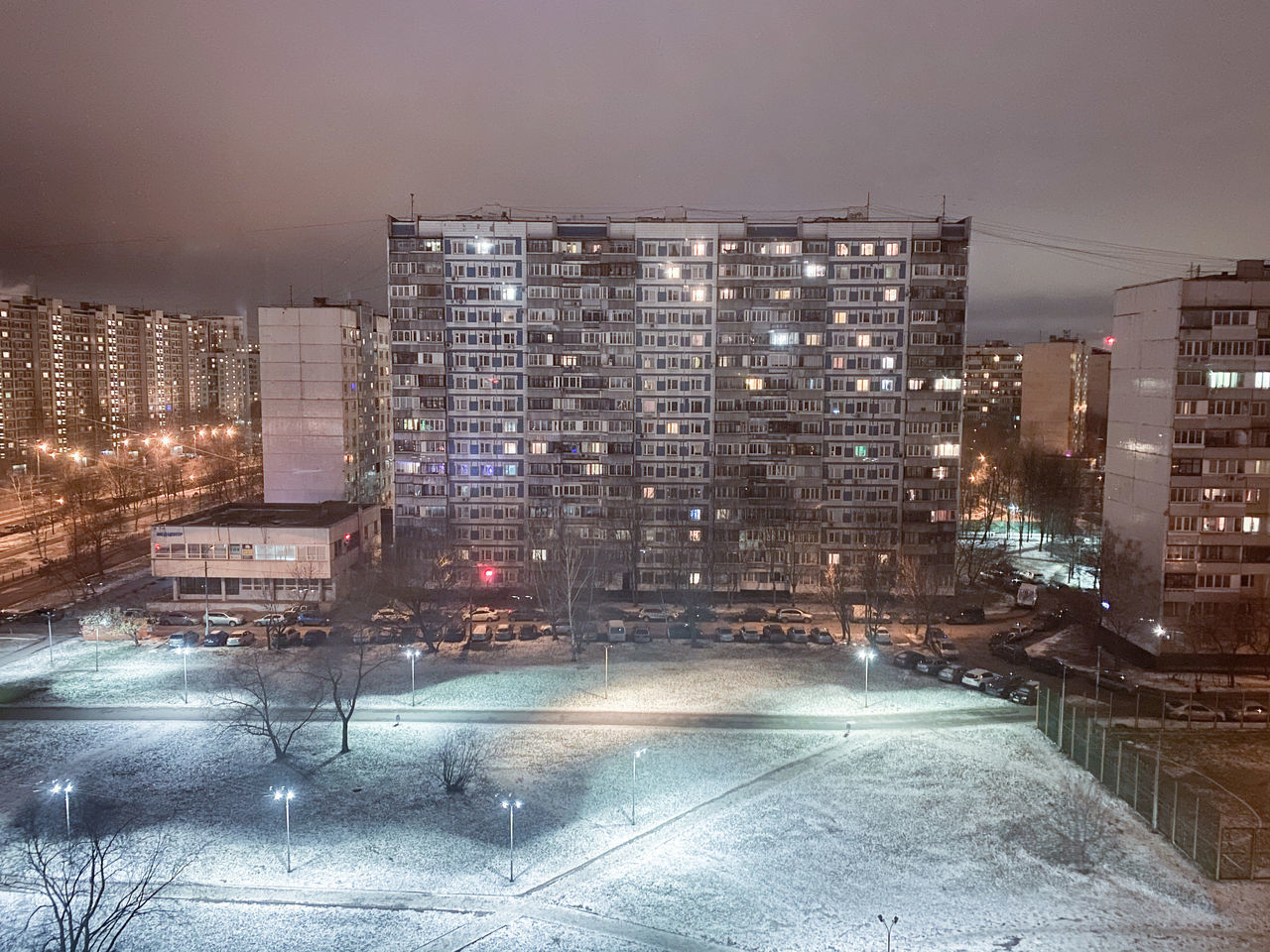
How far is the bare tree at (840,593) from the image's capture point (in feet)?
162

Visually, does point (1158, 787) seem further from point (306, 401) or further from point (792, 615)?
point (306, 401)

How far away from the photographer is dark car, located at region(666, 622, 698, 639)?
4956 cm

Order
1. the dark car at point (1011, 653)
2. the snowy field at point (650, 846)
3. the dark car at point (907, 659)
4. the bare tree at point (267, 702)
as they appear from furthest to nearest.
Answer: the dark car at point (1011, 653)
the dark car at point (907, 659)
the bare tree at point (267, 702)
the snowy field at point (650, 846)

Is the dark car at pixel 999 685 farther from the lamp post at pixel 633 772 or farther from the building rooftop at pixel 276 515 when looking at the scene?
the building rooftop at pixel 276 515

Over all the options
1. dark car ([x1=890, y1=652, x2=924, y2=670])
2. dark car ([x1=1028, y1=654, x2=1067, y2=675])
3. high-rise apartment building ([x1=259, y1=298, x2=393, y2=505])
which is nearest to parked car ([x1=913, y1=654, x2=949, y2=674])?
dark car ([x1=890, y1=652, x2=924, y2=670])

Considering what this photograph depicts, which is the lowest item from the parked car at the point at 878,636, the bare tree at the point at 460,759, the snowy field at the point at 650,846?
the snowy field at the point at 650,846

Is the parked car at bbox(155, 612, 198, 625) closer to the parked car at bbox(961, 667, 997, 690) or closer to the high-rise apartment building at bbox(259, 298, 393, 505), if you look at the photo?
the high-rise apartment building at bbox(259, 298, 393, 505)

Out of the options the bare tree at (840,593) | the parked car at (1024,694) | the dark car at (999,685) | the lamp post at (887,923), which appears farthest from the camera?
the bare tree at (840,593)

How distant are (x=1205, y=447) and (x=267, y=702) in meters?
48.5

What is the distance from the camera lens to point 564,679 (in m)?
42.2

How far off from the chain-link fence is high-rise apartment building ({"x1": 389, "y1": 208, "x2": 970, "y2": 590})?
21826mm

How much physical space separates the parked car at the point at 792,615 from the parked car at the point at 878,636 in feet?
15.5

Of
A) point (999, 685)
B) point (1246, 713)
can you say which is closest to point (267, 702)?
point (999, 685)

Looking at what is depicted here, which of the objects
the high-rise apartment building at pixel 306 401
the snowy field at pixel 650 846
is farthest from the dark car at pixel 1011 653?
the high-rise apartment building at pixel 306 401
